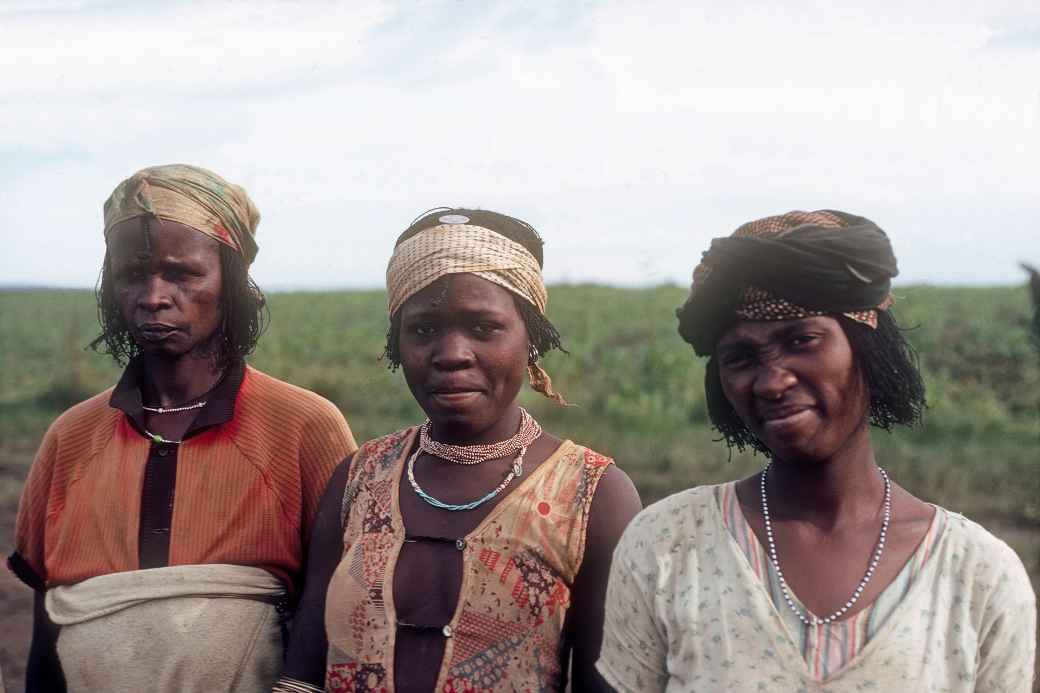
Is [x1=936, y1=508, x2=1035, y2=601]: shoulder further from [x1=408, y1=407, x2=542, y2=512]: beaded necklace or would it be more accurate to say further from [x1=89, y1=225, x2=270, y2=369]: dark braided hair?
[x1=89, y1=225, x2=270, y2=369]: dark braided hair

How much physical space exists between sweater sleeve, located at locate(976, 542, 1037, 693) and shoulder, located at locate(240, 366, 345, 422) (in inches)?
70.4

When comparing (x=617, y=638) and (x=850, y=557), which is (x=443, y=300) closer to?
(x=617, y=638)

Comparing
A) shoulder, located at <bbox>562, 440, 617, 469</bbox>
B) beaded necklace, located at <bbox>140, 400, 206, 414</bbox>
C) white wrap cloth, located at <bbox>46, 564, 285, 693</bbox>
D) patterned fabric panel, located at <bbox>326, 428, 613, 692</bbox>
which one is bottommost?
white wrap cloth, located at <bbox>46, 564, 285, 693</bbox>

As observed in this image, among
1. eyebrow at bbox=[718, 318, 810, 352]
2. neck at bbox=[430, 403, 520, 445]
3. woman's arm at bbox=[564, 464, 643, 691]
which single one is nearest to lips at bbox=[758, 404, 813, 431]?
eyebrow at bbox=[718, 318, 810, 352]

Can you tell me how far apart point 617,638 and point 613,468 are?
0.54m

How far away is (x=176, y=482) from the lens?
311cm

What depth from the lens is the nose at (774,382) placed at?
2.19 meters

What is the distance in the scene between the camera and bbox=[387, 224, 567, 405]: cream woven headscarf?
2.72 m

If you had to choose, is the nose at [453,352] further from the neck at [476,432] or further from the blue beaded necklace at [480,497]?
the blue beaded necklace at [480,497]

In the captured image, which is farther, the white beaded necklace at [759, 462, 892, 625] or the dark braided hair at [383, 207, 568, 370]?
the dark braided hair at [383, 207, 568, 370]

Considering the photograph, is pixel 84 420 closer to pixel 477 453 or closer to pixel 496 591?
pixel 477 453

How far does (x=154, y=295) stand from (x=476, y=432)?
3.16 ft

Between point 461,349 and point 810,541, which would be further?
point 461,349

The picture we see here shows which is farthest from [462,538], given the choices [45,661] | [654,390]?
[654,390]
